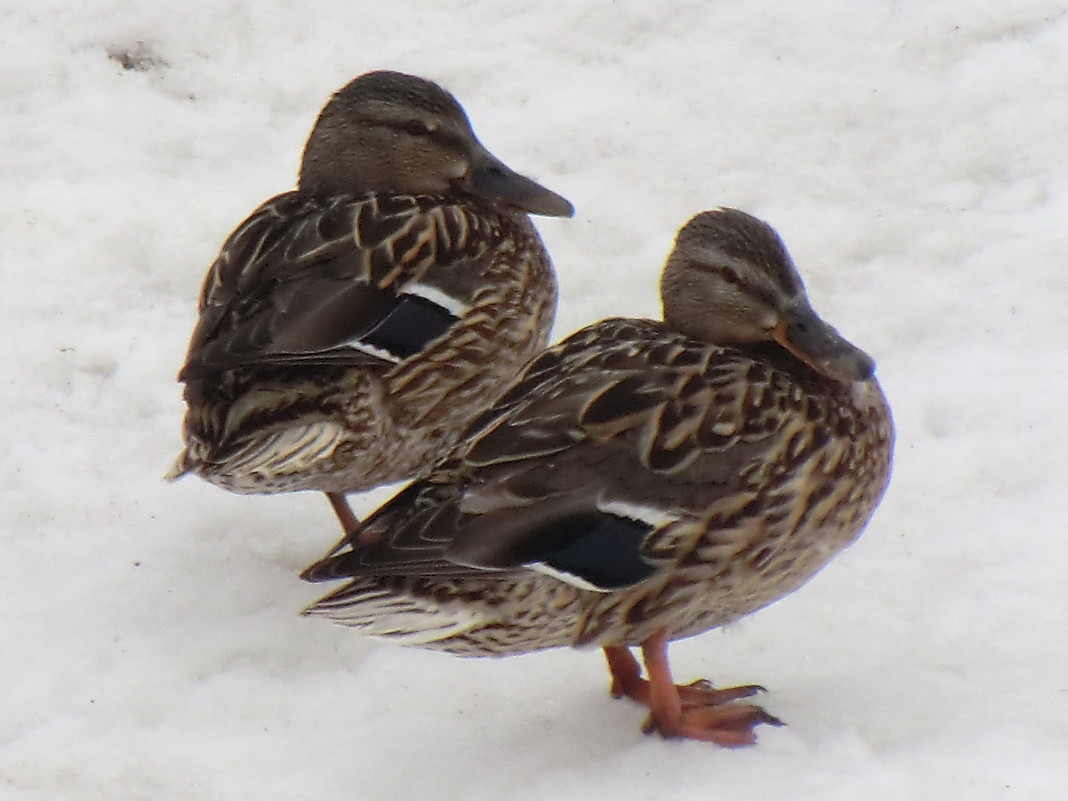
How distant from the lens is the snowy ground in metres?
3.64

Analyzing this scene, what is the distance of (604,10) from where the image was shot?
6746 mm

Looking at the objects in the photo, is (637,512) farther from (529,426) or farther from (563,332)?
(563,332)

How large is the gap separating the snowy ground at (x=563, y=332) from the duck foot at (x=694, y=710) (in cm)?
6

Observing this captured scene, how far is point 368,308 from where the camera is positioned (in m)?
4.27

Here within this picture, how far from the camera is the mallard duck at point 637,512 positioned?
3.43 m

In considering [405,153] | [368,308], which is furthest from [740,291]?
[405,153]

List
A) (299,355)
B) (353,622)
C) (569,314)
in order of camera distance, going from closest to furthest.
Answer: (353,622) → (299,355) → (569,314)

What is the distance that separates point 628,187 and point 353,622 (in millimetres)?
2901

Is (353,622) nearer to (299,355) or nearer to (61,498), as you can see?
(299,355)

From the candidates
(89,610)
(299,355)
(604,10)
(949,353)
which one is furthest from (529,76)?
(89,610)

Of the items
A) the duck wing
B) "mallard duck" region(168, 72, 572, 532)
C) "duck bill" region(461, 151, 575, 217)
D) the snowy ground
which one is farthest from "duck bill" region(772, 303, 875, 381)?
"duck bill" region(461, 151, 575, 217)

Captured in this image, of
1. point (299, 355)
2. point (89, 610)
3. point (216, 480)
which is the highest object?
point (299, 355)

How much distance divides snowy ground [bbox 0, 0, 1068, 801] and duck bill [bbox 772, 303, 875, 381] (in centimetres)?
74

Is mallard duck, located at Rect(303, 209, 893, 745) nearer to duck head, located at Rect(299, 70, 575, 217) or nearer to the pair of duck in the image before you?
the pair of duck
